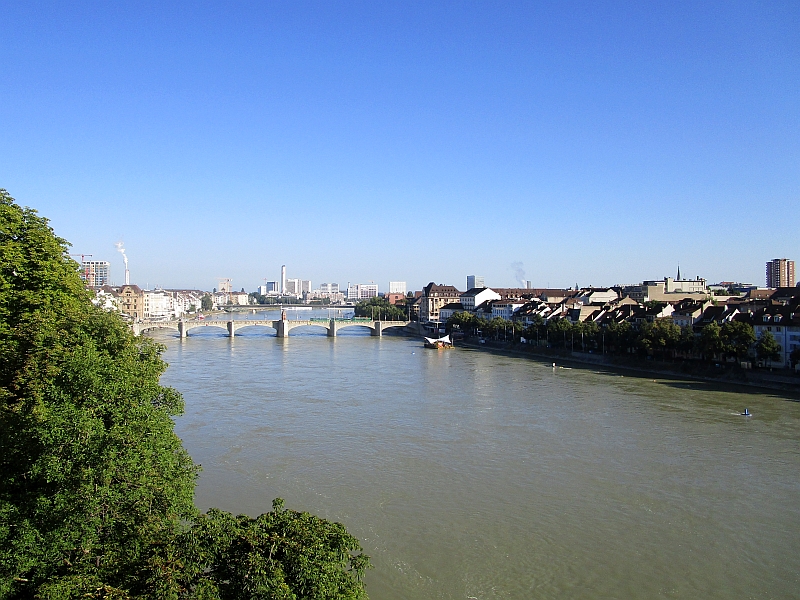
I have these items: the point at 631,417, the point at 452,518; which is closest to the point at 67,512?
the point at 452,518

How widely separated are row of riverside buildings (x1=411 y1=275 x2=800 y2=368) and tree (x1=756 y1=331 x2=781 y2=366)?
644 millimetres

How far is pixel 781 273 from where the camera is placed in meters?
53.1

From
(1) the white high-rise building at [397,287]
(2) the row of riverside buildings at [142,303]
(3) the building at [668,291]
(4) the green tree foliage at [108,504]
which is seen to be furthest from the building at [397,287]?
(4) the green tree foliage at [108,504]

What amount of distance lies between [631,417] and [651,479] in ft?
15.4

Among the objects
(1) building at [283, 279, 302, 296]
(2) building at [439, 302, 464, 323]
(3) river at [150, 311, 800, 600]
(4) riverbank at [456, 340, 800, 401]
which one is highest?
(1) building at [283, 279, 302, 296]

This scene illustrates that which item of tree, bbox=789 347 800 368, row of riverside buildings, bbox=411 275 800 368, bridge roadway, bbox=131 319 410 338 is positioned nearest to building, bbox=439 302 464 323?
row of riverside buildings, bbox=411 275 800 368

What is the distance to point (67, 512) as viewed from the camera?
4344mm

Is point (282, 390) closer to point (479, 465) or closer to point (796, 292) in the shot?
point (479, 465)

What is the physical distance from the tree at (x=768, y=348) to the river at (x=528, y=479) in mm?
1887

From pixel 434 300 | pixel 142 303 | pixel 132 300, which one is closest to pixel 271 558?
pixel 434 300

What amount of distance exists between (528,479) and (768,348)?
11.9 m

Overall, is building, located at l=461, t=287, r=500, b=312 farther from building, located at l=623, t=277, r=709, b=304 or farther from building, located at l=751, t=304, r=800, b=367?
building, located at l=751, t=304, r=800, b=367

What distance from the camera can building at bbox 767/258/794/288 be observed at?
172 ft

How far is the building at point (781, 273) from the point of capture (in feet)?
172
